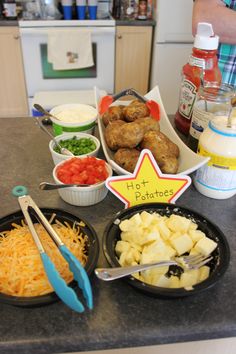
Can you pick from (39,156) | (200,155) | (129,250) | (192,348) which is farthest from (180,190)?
(39,156)

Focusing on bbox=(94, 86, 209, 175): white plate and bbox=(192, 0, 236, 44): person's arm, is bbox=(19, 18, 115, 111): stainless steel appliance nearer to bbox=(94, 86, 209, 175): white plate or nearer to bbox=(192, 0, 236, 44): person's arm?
bbox=(192, 0, 236, 44): person's arm

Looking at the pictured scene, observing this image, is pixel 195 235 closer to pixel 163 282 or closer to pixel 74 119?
pixel 163 282

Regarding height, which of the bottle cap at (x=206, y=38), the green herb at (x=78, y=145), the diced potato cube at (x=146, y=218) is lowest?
the diced potato cube at (x=146, y=218)

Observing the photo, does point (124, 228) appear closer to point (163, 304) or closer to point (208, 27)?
point (163, 304)

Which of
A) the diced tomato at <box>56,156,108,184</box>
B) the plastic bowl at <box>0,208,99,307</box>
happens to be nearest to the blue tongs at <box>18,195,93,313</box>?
the plastic bowl at <box>0,208,99,307</box>

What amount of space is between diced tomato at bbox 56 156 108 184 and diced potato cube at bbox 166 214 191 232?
0.23m

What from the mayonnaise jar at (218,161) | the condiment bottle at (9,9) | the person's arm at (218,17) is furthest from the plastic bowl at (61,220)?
the condiment bottle at (9,9)

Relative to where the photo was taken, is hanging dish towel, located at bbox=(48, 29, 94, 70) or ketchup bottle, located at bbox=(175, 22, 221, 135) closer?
ketchup bottle, located at bbox=(175, 22, 221, 135)

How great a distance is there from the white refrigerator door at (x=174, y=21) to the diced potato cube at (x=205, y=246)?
7.27 feet

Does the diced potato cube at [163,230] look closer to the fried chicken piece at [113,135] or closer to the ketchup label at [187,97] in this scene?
the fried chicken piece at [113,135]

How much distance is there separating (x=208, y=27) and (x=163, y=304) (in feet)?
2.60

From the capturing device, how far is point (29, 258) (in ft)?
2.14

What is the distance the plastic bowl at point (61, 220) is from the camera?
22.0 inches

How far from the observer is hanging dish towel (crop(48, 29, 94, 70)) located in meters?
2.53
